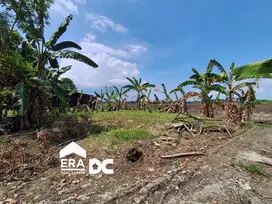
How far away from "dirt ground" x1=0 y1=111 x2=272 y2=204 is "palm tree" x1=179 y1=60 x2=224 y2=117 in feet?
22.3

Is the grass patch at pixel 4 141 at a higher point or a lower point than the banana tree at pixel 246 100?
lower

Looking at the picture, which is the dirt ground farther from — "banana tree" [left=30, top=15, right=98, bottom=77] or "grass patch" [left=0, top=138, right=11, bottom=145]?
"banana tree" [left=30, top=15, right=98, bottom=77]

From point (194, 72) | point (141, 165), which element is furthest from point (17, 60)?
point (194, 72)

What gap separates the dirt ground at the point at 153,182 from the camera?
→ 10.6 feet

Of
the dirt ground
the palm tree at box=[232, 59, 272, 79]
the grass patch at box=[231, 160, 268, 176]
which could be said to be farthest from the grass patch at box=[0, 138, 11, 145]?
the palm tree at box=[232, 59, 272, 79]

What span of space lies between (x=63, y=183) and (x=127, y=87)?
12958 mm

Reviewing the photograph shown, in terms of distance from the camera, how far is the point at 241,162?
4676 mm

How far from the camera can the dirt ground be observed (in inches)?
127

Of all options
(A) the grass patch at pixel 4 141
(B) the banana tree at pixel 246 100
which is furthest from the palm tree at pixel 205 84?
(A) the grass patch at pixel 4 141

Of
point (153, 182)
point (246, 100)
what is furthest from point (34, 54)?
point (246, 100)

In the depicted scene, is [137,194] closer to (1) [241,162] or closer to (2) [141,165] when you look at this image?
(2) [141,165]

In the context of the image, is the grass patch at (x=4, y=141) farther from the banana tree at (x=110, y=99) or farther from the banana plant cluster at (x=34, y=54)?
the banana tree at (x=110, y=99)

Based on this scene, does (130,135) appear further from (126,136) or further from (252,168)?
(252,168)

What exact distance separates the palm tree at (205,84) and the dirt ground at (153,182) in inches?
268
